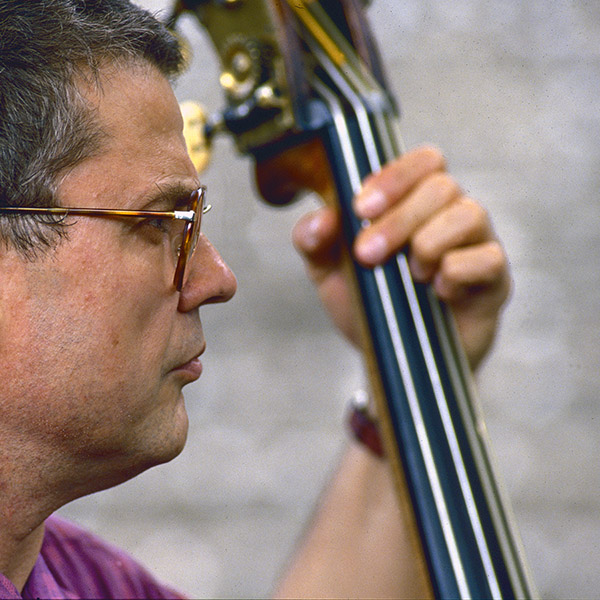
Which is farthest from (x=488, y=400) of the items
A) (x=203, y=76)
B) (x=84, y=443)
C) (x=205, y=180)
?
(x=84, y=443)

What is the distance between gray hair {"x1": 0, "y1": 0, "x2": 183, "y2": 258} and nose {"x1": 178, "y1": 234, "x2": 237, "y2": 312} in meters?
0.07

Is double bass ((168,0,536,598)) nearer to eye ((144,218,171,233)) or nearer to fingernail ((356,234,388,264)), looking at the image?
fingernail ((356,234,388,264))

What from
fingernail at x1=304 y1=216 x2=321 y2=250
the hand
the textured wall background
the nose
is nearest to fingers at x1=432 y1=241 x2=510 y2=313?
the hand

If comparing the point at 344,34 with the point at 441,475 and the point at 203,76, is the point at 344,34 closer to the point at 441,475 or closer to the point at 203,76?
the point at 441,475

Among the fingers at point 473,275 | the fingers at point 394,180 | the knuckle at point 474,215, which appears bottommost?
the fingers at point 473,275

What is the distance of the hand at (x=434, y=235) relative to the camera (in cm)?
66

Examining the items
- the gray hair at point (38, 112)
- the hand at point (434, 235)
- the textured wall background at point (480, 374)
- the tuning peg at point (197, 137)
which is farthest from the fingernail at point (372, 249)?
the textured wall background at point (480, 374)

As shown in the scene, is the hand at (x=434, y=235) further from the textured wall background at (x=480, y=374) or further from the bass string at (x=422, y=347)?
the textured wall background at (x=480, y=374)

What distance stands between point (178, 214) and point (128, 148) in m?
0.04

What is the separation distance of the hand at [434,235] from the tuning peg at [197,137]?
11 centimetres

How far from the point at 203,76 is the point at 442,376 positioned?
35.8 inches

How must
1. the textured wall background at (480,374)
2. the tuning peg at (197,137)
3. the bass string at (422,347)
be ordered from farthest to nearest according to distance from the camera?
the textured wall background at (480,374) < the tuning peg at (197,137) < the bass string at (422,347)

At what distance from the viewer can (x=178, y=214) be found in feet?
1.55

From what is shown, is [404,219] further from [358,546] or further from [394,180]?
[358,546]
